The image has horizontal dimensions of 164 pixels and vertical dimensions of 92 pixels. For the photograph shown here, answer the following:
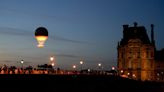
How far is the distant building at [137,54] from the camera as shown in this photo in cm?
13450

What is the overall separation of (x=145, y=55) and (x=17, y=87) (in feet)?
339

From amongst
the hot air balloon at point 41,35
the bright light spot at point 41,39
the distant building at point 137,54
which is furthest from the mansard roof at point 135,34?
the hot air balloon at point 41,35

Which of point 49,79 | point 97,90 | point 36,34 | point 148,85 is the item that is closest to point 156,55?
point 148,85

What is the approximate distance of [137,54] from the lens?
444 feet

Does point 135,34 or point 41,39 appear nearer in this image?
point 41,39

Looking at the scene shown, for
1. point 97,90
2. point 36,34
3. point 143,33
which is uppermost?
point 143,33

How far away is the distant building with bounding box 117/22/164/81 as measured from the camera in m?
134

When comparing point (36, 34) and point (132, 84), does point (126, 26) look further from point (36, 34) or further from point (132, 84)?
point (36, 34)

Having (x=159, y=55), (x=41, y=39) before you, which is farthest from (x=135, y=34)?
(x=41, y=39)

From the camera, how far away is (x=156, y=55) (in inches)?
5881

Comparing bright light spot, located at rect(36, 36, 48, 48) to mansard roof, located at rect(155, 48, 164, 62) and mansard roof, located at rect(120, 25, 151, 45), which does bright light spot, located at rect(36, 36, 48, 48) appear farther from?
mansard roof, located at rect(155, 48, 164, 62)

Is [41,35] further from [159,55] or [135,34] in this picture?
[159,55]

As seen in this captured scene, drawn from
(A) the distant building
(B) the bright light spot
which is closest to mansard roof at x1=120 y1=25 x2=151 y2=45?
(A) the distant building

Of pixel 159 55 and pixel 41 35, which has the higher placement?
pixel 159 55
